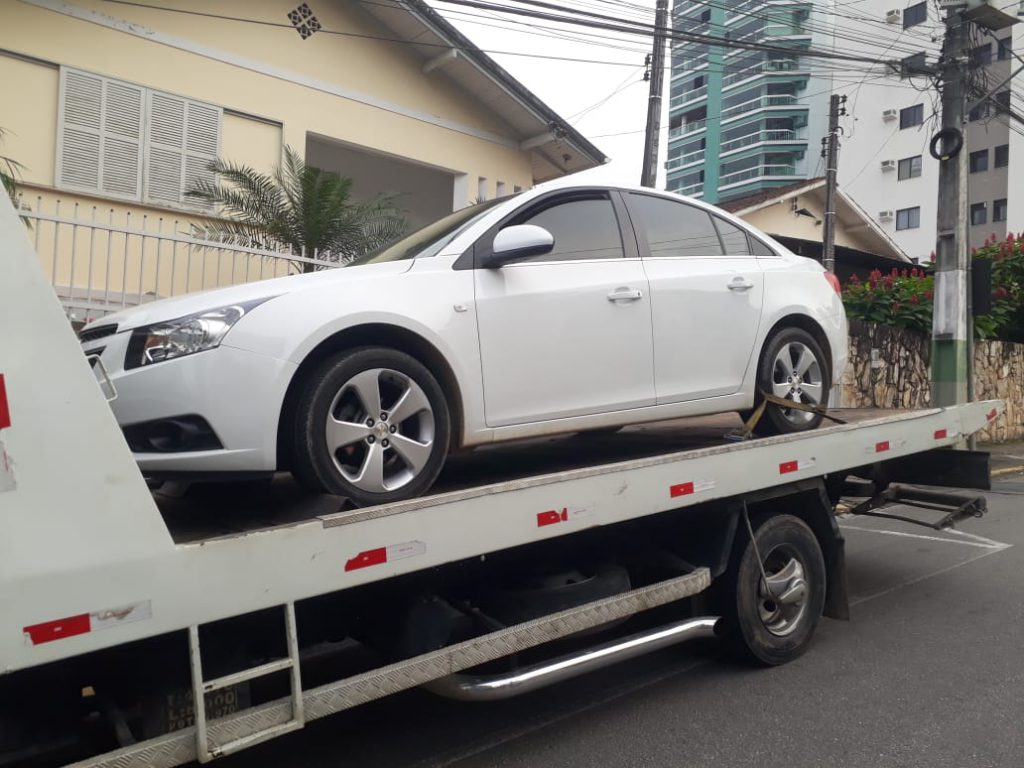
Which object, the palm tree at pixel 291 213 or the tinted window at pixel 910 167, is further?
the tinted window at pixel 910 167

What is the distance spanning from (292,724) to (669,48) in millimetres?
12808

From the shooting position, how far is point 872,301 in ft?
49.5

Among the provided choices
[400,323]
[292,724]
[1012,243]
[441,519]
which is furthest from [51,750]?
[1012,243]

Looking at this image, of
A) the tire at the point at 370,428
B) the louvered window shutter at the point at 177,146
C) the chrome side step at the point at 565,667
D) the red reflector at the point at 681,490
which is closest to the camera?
the tire at the point at 370,428

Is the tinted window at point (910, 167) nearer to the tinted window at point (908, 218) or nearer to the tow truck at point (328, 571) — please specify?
the tinted window at point (908, 218)

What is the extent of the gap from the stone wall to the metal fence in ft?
28.8

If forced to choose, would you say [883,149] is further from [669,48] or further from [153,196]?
[153,196]

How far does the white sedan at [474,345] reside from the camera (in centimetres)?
295

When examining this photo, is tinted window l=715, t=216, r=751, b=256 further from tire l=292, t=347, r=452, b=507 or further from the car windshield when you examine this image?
tire l=292, t=347, r=452, b=507

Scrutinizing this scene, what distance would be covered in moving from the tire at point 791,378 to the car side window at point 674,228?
0.64 meters

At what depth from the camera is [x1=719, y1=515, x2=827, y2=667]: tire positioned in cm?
423

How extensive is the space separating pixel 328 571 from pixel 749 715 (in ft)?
7.17

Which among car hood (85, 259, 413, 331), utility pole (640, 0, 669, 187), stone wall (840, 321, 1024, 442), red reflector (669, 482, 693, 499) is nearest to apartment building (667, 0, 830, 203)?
stone wall (840, 321, 1024, 442)

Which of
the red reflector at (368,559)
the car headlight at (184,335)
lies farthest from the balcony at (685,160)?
the red reflector at (368,559)
